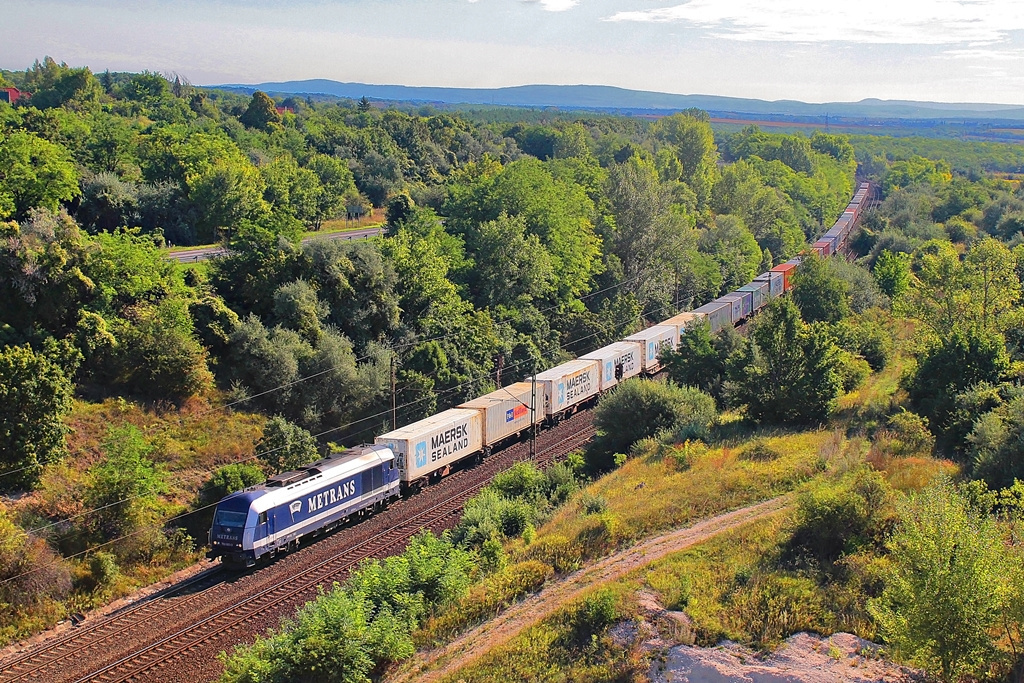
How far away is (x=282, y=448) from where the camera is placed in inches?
1479

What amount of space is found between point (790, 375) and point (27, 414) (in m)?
30.6

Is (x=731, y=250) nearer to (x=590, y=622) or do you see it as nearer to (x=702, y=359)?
(x=702, y=359)

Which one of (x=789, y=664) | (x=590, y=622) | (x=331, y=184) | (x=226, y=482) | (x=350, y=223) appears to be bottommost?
(x=226, y=482)

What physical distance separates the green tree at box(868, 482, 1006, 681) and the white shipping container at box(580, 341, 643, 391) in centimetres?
3312

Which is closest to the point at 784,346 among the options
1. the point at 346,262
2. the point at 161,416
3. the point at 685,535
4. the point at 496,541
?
the point at 685,535

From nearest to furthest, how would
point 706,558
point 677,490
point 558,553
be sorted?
point 706,558 < point 558,553 < point 677,490

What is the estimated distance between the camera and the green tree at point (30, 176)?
1714 inches

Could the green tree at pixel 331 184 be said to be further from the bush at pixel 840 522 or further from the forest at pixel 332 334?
the bush at pixel 840 522

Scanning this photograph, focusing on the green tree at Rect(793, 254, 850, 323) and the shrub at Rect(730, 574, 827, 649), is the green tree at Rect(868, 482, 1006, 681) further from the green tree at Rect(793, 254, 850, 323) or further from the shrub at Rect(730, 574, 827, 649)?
the green tree at Rect(793, 254, 850, 323)

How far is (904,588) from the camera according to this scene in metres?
16.7

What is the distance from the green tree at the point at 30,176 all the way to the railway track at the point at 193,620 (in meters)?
25.5

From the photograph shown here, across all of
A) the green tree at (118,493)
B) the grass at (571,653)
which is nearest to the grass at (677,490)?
the grass at (571,653)

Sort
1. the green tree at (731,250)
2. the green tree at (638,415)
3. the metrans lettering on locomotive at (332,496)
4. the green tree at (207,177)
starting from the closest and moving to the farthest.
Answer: the metrans lettering on locomotive at (332,496) → the green tree at (638,415) → the green tree at (207,177) → the green tree at (731,250)

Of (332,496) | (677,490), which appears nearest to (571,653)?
(677,490)
